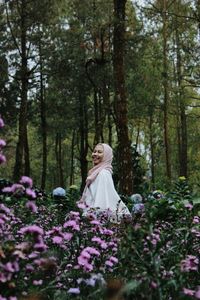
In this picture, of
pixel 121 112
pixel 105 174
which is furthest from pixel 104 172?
pixel 121 112

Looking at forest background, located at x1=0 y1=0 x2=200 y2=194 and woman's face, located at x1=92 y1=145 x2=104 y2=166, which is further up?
forest background, located at x1=0 y1=0 x2=200 y2=194

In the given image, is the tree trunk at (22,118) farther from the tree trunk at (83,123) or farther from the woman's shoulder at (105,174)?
the woman's shoulder at (105,174)

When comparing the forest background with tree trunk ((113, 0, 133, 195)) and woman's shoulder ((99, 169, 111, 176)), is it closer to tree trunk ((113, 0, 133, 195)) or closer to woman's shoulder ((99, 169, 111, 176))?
tree trunk ((113, 0, 133, 195))

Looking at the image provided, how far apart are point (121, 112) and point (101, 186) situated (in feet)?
13.4

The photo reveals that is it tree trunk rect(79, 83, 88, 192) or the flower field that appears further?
tree trunk rect(79, 83, 88, 192)

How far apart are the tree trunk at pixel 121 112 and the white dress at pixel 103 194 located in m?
3.08

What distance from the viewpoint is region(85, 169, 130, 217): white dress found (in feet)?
26.6

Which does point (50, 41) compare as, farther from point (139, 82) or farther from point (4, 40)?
point (139, 82)

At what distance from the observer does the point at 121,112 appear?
1205 cm

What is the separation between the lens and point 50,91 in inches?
1289

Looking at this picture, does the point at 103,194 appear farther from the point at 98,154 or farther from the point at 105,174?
the point at 98,154

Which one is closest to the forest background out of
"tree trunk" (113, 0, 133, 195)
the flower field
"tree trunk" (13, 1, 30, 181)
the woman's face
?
"tree trunk" (13, 1, 30, 181)

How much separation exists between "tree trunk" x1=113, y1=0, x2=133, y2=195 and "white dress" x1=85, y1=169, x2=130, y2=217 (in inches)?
121

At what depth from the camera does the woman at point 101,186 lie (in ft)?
26.6
